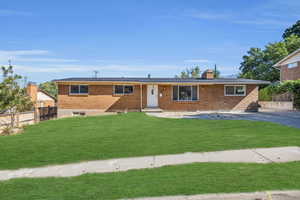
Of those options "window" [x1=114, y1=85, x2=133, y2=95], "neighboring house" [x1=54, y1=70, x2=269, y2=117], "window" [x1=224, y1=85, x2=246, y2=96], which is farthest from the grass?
"window" [x1=224, y1=85, x2=246, y2=96]

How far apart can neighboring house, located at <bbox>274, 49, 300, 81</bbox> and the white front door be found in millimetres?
16357

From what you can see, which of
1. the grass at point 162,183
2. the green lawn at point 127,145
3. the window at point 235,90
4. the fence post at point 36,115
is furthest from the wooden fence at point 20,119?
the window at point 235,90

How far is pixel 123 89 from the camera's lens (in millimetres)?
19344

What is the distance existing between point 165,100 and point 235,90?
20.8 feet

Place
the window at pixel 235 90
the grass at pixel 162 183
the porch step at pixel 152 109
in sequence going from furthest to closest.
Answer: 1. the window at pixel 235 90
2. the porch step at pixel 152 109
3. the grass at pixel 162 183

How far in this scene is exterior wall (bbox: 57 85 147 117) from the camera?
740 inches

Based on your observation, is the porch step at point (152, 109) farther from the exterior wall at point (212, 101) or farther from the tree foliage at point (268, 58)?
the tree foliage at point (268, 58)

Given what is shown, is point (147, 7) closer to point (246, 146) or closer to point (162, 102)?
point (162, 102)

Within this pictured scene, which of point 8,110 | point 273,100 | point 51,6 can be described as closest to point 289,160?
point 8,110

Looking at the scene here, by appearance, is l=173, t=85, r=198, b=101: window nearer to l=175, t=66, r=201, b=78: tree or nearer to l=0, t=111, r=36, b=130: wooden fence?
l=0, t=111, r=36, b=130: wooden fence

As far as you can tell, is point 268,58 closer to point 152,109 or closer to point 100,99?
point 152,109

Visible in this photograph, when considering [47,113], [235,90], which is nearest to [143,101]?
[47,113]

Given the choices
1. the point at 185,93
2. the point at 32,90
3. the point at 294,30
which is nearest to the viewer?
the point at 32,90

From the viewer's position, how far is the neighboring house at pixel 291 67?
2415 cm
